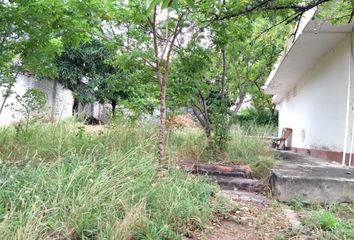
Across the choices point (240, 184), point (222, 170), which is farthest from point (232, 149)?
point (240, 184)

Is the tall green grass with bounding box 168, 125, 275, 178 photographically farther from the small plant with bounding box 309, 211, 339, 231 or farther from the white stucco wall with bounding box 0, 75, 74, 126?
the white stucco wall with bounding box 0, 75, 74, 126

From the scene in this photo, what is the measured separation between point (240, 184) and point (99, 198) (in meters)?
2.84

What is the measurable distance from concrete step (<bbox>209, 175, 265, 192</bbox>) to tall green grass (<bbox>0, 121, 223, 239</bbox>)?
93 centimetres

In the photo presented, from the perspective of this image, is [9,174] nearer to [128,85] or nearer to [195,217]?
[195,217]

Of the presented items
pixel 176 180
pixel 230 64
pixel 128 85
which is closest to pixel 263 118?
pixel 230 64

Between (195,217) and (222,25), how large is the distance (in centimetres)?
305

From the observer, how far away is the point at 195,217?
3691mm

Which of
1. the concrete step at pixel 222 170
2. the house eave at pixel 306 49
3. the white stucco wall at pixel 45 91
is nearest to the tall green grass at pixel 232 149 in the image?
the concrete step at pixel 222 170

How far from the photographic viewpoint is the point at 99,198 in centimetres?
329

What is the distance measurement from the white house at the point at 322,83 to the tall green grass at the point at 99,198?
298cm

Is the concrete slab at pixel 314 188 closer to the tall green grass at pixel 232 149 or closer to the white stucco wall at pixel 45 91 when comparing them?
the tall green grass at pixel 232 149

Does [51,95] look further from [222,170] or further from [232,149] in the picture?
[222,170]

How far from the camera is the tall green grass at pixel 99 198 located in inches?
116

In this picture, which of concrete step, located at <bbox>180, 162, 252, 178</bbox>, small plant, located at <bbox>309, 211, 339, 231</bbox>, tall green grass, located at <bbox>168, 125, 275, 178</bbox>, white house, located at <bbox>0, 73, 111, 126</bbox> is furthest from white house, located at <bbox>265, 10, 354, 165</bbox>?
white house, located at <bbox>0, 73, 111, 126</bbox>
